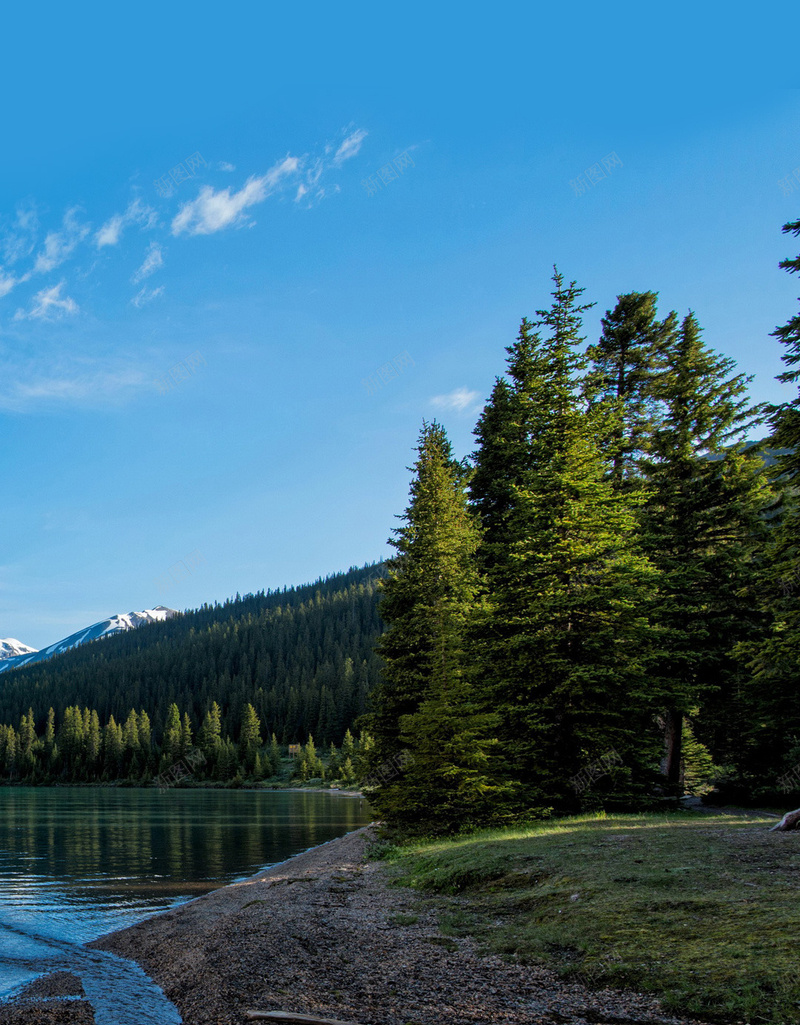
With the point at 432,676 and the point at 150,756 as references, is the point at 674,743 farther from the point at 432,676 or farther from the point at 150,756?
the point at 150,756

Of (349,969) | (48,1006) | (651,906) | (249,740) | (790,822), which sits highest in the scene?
(651,906)

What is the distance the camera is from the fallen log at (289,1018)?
6.98 m

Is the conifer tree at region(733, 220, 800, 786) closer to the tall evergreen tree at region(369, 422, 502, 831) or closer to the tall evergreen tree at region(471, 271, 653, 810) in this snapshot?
the tall evergreen tree at region(471, 271, 653, 810)

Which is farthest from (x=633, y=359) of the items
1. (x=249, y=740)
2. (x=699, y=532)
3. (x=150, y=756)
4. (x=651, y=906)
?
(x=150, y=756)

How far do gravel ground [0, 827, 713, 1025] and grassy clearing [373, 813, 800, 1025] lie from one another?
571mm

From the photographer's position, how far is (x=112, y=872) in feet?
88.3

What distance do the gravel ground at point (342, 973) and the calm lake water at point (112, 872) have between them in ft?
2.06

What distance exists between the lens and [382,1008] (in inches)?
305

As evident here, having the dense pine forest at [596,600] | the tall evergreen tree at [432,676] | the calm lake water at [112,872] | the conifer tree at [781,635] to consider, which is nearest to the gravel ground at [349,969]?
the calm lake water at [112,872]

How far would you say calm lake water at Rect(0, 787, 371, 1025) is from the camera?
41.0 feet

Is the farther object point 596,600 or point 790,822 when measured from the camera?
point 596,600

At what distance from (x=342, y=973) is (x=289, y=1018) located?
2197mm

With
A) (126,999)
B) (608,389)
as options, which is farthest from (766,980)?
(608,389)

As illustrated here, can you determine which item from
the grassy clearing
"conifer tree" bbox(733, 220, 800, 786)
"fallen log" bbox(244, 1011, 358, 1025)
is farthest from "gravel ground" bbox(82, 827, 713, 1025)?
"conifer tree" bbox(733, 220, 800, 786)
